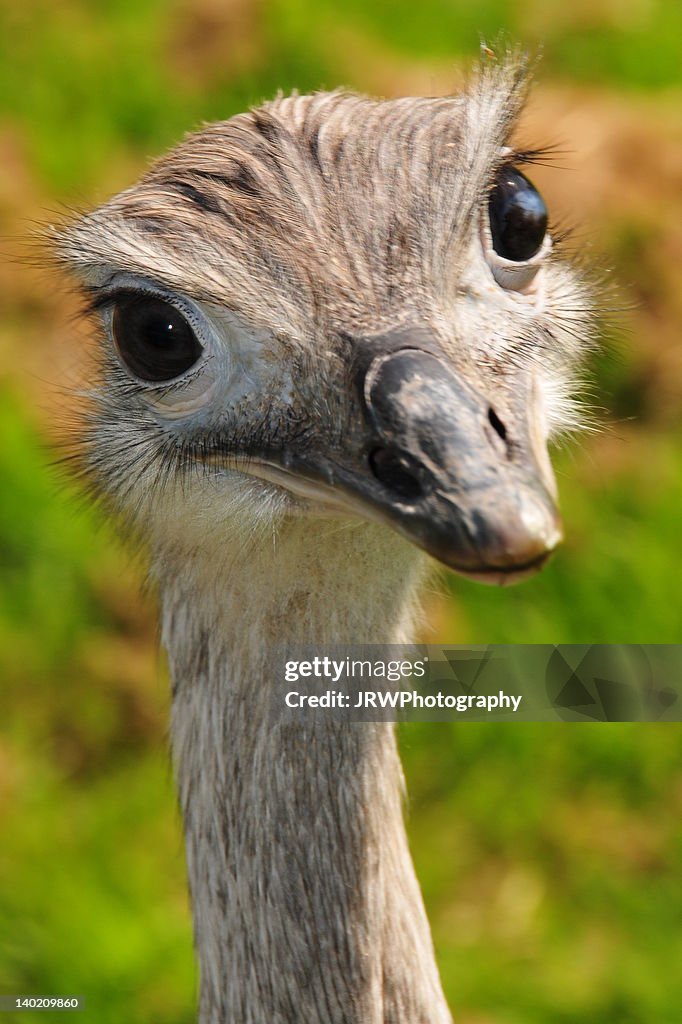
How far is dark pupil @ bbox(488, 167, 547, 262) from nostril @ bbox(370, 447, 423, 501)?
42cm

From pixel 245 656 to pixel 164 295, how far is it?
44 centimetres

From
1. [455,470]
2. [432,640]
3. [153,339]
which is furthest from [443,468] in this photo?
[432,640]

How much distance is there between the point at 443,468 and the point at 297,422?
26cm

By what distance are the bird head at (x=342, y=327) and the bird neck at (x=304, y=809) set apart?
10cm

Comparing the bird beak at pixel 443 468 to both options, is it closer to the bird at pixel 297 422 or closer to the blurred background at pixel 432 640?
the bird at pixel 297 422

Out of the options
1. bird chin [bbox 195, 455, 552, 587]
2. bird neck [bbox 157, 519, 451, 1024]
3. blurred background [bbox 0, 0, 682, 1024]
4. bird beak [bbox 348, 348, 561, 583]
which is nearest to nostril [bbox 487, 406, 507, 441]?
bird beak [bbox 348, 348, 561, 583]

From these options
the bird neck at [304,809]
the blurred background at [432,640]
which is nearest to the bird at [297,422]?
the bird neck at [304,809]

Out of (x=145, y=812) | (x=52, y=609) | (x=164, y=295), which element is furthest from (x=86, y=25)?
(x=164, y=295)

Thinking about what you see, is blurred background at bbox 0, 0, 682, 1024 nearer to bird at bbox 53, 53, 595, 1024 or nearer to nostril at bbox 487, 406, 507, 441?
bird at bbox 53, 53, 595, 1024

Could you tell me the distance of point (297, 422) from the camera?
5.13 ft

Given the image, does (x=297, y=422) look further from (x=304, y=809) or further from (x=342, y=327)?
(x=304, y=809)

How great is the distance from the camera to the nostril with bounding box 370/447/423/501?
1.38 m

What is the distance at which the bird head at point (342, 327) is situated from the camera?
1385 millimetres

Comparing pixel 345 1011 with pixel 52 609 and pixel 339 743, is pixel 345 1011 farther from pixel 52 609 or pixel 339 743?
pixel 52 609
